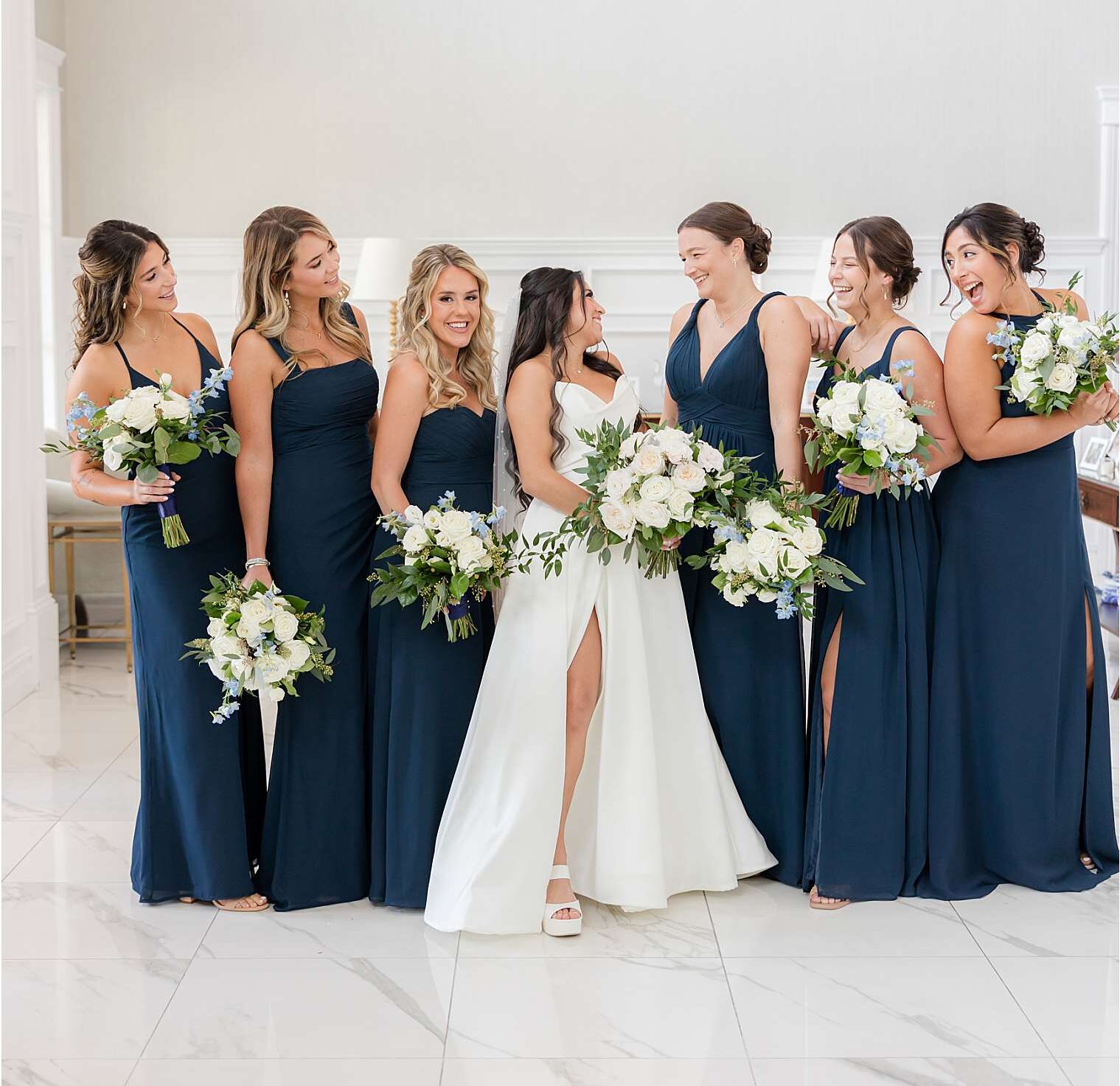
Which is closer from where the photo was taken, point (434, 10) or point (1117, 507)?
point (1117, 507)

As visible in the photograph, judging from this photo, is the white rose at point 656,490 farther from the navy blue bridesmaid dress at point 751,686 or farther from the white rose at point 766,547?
the navy blue bridesmaid dress at point 751,686

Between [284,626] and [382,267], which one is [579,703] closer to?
[284,626]

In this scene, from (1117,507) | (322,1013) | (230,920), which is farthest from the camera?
(1117,507)

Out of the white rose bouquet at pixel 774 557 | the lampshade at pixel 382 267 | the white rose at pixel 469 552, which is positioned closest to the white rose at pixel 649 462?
Result: the white rose bouquet at pixel 774 557

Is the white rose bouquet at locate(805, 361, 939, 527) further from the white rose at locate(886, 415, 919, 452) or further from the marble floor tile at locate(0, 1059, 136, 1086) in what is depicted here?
the marble floor tile at locate(0, 1059, 136, 1086)

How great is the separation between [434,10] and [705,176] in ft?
6.02

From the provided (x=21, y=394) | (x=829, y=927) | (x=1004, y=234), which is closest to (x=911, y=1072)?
(x=829, y=927)

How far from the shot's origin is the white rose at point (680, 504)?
303 centimetres

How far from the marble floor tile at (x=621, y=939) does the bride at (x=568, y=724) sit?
0.04 m

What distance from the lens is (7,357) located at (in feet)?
18.2

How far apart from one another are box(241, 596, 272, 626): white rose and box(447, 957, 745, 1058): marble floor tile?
1.00 meters

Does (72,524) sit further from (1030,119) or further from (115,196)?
(1030,119)

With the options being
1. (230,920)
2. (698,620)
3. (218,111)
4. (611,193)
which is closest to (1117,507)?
(698,620)

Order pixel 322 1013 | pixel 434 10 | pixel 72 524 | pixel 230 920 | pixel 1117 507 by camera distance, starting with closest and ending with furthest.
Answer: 1. pixel 322 1013
2. pixel 230 920
3. pixel 1117 507
4. pixel 72 524
5. pixel 434 10
